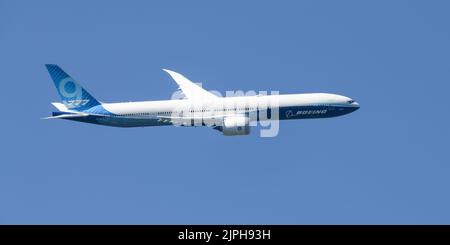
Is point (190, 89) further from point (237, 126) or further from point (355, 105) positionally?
point (355, 105)

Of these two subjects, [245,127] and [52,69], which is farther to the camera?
[52,69]

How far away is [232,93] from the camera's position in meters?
118

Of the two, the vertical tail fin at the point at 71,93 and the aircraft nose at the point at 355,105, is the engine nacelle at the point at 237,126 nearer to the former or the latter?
the aircraft nose at the point at 355,105

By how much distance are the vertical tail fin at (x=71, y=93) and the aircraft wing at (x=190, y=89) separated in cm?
1399

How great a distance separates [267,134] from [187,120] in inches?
464

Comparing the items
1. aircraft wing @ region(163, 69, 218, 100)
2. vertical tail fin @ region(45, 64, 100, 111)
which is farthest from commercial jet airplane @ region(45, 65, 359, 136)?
aircraft wing @ region(163, 69, 218, 100)

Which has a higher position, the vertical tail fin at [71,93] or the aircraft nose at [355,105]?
the vertical tail fin at [71,93]

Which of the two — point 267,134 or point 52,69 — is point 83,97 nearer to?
point 52,69

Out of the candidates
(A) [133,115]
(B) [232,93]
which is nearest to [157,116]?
(A) [133,115]

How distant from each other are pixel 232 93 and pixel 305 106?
10.9 m

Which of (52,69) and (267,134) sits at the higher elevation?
(52,69)

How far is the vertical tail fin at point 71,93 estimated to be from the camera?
121312mm

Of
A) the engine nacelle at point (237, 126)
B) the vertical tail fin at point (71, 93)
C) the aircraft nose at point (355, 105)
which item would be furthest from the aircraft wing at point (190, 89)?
the aircraft nose at point (355, 105)

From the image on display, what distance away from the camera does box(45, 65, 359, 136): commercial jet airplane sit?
377 feet
